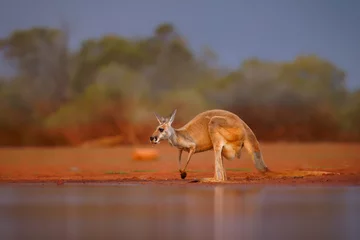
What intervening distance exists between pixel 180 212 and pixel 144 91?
1240 inches

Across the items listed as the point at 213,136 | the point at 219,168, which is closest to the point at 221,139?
the point at 213,136

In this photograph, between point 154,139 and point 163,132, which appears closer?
point 154,139

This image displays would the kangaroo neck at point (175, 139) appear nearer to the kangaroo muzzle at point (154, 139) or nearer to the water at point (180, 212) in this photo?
the kangaroo muzzle at point (154, 139)

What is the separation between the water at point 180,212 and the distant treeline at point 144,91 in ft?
83.2

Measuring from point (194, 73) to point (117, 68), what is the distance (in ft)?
18.3

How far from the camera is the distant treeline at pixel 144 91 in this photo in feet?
124

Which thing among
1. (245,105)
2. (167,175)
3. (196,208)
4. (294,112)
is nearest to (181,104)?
(245,105)

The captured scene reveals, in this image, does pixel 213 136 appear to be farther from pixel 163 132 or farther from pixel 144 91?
pixel 144 91

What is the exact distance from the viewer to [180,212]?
28.5 feet

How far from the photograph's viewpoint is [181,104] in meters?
38.4

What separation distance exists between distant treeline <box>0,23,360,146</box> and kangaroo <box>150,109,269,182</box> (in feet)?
76.3

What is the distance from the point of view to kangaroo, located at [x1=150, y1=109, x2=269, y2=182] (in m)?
13.1

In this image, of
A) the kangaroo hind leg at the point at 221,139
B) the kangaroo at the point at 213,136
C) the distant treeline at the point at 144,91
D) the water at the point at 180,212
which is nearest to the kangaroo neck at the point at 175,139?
the kangaroo at the point at 213,136

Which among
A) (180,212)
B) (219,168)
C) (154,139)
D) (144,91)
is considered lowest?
(180,212)
